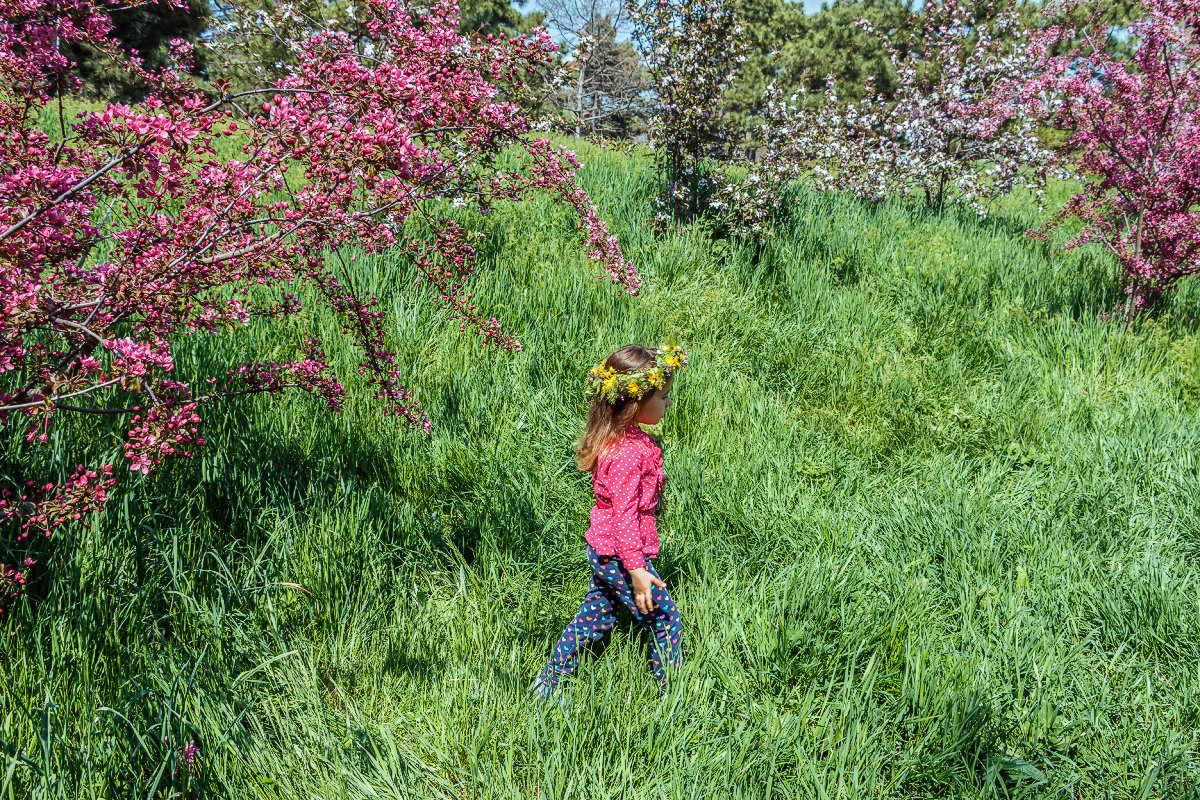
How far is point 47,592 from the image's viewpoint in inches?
89.2

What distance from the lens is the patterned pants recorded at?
7.63ft

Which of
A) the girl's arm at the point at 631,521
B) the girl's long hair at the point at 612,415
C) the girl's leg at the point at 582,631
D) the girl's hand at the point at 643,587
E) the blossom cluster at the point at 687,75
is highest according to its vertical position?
the blossom cluster at the point at 687,75

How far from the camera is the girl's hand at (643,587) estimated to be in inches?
86.0

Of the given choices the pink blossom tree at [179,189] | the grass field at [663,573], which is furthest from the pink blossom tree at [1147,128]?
the pink blossom tree at [179,189]

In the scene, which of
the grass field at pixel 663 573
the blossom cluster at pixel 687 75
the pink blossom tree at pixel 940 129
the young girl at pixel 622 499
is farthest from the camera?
the pink blossom tree at pixel 940 129

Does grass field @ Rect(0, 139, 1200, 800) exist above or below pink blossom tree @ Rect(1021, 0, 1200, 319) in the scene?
below

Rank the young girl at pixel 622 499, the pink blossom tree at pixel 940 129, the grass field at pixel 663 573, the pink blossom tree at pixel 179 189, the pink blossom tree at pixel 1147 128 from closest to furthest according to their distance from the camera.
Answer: the pink blossom tree at pixel 179 189 → the grass field at pixel 663 573 → the young girl at pixel 622 499 → the pink blossom tree at pixel 1147 128 → the pink blossom tree at pixel 940 129

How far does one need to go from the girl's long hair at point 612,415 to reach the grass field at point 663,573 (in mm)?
678

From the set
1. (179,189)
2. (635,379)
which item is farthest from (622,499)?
(179,189)

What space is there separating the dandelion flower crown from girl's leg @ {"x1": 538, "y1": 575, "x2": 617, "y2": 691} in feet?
2.27

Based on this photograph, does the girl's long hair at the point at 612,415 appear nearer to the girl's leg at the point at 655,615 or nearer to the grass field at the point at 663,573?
the girl's leg at the point at 655,615

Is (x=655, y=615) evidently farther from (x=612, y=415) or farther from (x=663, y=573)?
(x=612, y=415)

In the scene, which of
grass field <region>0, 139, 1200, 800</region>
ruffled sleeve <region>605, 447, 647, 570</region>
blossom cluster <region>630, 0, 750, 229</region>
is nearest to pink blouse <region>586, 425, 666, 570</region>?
ruffled sleeve <region>605, 447, 647, 570</region>

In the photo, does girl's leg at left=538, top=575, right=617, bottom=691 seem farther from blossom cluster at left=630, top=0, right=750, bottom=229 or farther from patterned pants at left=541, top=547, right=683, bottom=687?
blossom cluster at left=630, top=0, right=750, bottom=229
